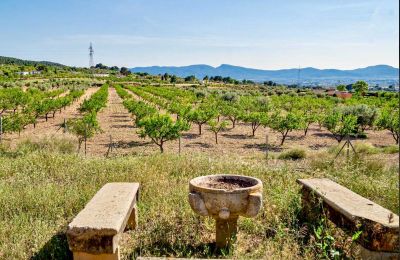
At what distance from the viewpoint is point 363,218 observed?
412 cm

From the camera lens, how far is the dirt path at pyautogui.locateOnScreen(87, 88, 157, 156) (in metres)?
16.7

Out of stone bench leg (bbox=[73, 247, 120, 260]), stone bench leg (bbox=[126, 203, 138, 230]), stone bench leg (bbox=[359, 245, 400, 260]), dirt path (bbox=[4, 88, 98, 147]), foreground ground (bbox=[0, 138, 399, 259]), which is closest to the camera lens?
stone bench leg (bbox=[73, 247, 120, 260])

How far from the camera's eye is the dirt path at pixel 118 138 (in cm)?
1672

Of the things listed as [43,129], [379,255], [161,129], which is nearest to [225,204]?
[379,255]

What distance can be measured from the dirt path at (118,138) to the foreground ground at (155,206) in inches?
270

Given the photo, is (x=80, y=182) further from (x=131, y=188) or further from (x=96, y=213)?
(x=96, y=213)

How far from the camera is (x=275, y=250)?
4406 millimetres

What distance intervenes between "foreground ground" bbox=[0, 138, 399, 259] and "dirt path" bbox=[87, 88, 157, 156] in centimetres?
685

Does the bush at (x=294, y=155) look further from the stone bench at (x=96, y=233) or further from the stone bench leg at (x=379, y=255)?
the stone bench at (x=96, y=233)

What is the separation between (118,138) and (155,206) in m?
15.1

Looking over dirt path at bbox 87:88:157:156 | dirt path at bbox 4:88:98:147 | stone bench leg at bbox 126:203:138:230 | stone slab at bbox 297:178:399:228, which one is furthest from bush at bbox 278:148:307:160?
stone bench leg at bbox 126:203:138:230

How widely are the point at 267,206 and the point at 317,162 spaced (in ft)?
15.8

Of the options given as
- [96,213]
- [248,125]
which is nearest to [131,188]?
[96,213]

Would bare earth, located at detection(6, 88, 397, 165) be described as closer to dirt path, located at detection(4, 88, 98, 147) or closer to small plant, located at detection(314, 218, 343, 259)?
dirt path, located at detection(4, 88, 98, 147)
